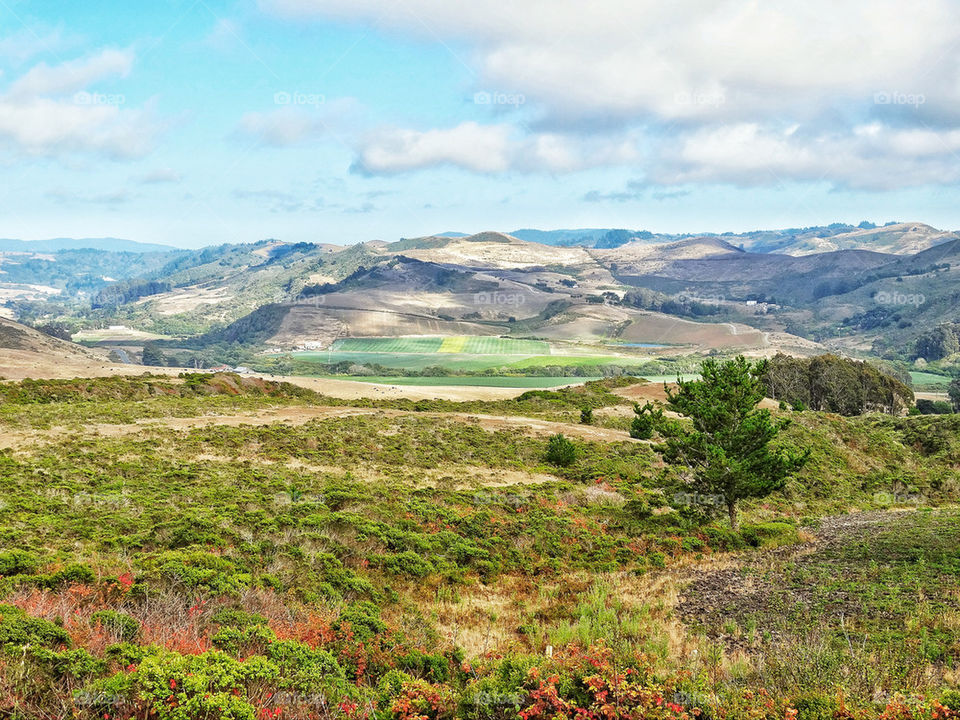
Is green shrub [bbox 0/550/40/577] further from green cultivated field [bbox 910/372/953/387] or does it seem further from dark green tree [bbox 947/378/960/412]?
green cultivated field [bbox 910/372/953/387]

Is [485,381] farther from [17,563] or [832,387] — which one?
[17,563]

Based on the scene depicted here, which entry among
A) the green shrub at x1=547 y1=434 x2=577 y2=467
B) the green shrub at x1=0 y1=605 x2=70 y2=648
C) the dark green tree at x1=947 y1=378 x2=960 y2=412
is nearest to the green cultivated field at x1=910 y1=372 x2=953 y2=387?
the dark green tree at x1=947 y1=378 x2=960 y2=412

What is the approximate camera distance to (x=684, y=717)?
8.61 metres

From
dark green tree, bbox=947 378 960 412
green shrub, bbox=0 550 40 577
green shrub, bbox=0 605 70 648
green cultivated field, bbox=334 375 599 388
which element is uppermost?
green shrub, bbox=0 605 70 648

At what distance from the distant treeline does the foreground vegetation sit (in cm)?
5928

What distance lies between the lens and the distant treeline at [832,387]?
90.6 meters

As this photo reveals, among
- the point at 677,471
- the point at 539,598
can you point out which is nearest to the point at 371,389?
the point at 677,471

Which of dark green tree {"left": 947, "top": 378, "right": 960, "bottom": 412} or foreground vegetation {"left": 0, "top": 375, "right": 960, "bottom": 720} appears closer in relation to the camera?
foreground vegetation {"left": 0, "top": 375, "right": 960, "bottom": 720}

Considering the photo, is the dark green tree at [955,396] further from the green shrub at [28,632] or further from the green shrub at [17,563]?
the green shrub at [28,632]

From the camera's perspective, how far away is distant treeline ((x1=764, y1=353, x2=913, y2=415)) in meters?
90.6

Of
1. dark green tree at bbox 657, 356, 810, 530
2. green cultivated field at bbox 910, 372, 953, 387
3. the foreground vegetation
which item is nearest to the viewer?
the foreground vegetation

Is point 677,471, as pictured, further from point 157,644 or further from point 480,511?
point 157,644

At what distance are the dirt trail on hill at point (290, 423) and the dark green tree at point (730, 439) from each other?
21.7 metres

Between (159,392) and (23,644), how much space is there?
57943mm
